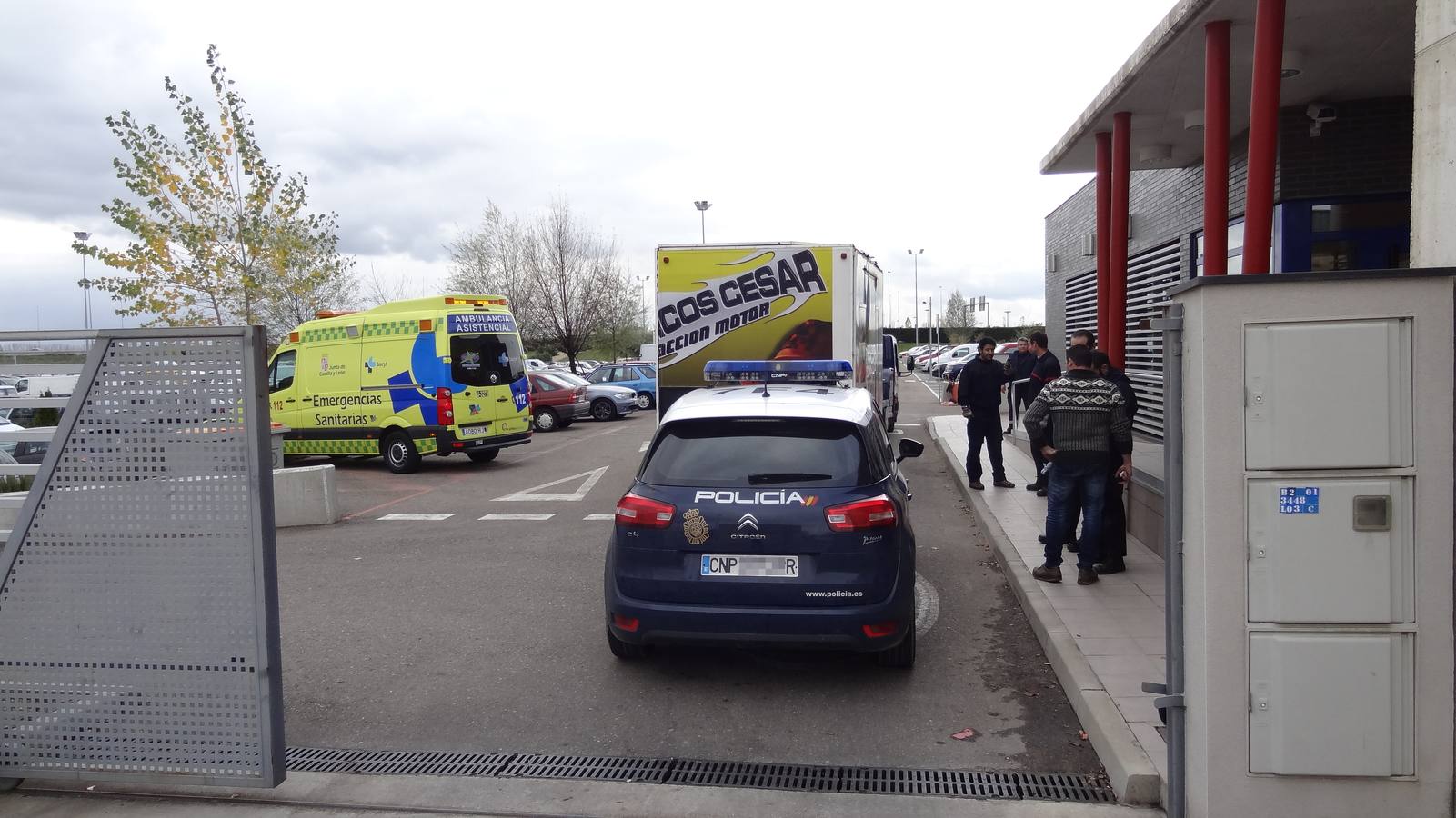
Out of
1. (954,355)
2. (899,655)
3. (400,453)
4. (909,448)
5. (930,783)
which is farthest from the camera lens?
(954,355)

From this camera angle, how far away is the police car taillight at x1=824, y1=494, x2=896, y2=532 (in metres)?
5.30

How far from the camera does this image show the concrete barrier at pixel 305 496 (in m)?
11.6

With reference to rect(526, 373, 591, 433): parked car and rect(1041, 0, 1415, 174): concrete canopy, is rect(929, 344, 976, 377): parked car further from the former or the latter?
rect(1041, 0, 1415, 174): concrete canopy

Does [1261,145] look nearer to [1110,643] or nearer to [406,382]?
[1110,643]

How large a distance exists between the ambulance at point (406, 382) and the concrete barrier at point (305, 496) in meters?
3.93

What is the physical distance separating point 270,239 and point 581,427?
849 centimetres

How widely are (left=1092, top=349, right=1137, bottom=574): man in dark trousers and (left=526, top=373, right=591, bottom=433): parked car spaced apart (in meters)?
18.2

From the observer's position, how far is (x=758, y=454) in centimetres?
562

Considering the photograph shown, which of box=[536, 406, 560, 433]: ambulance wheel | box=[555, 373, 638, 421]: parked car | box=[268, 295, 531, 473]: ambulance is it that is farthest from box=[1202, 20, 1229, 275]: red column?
box=[555, 373, 638, 421]: parked car

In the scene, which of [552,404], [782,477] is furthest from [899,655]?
[552,404]

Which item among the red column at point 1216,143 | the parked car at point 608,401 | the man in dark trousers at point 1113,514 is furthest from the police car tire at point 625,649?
the parked car at point 608,401

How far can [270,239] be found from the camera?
65.4 ft

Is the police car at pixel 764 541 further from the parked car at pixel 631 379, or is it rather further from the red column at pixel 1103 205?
the parked car at pixel 631 379

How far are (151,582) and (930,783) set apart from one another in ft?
11.3
